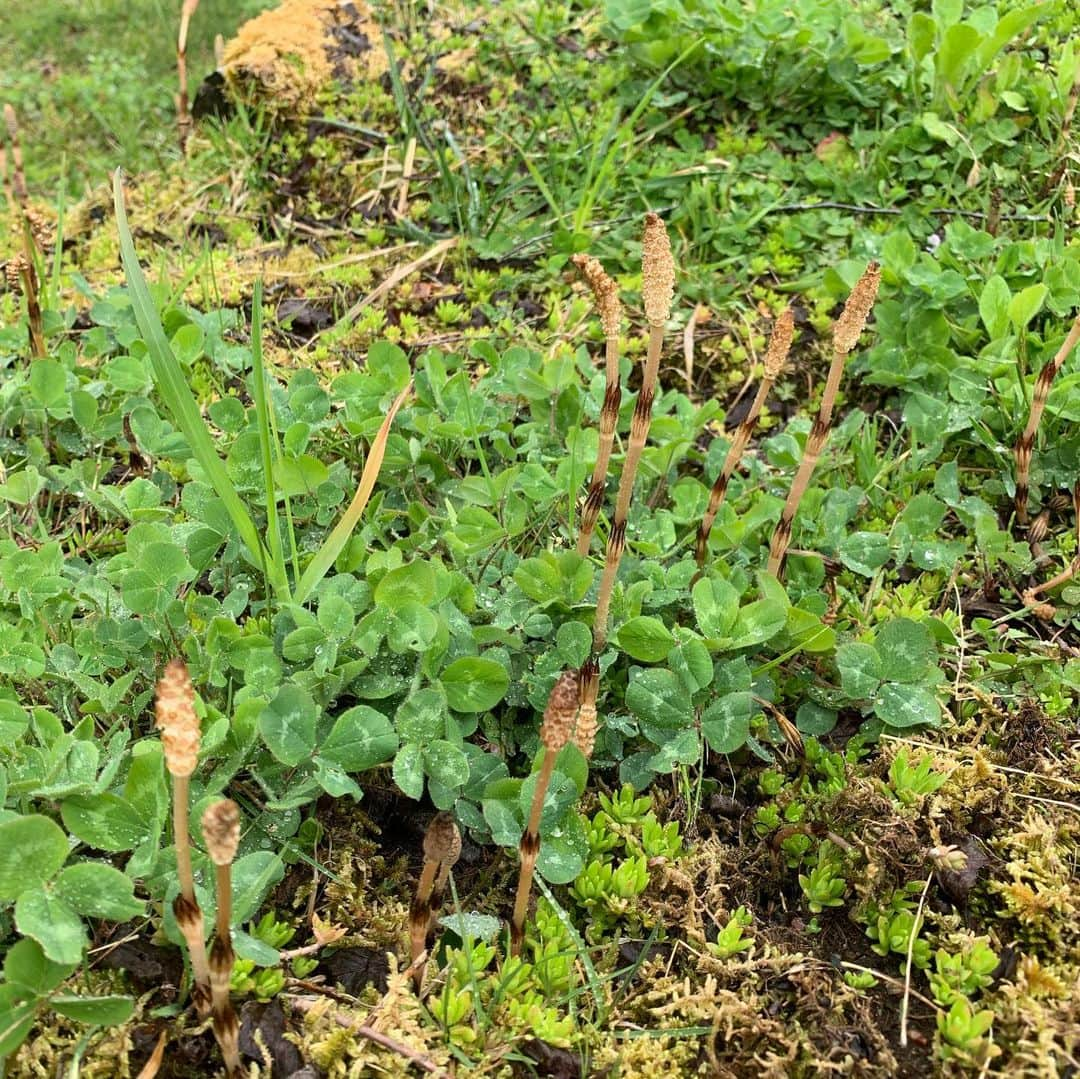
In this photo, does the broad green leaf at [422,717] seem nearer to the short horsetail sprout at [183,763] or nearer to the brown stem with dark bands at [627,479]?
the brown stem with dark bands at [627,479]

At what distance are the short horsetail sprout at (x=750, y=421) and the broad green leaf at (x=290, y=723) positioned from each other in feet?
3.46

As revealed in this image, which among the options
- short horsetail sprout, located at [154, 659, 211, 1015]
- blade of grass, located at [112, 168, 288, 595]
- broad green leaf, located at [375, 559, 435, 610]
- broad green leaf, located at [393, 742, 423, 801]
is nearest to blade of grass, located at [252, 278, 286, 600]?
blade of grass, located at [112, 168, 288, 595]

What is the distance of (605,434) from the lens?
2.03m

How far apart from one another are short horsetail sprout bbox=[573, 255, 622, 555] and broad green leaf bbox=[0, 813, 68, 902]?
45.3 inches

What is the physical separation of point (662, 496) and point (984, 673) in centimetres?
93

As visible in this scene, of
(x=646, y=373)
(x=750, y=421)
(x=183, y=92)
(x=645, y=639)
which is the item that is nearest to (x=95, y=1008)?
(x=645, y=639)

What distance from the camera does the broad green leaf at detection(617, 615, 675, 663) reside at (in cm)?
214

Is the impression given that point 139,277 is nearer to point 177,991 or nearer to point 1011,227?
point 177,991

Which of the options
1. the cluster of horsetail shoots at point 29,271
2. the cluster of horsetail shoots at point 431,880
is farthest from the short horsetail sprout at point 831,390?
the cluster of horsetail shoots at point 29,271

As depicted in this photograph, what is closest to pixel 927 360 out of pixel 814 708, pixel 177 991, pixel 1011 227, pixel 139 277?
pixel 1011 227

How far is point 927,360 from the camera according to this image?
304cm

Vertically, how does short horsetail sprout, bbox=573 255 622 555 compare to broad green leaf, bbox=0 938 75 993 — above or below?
above

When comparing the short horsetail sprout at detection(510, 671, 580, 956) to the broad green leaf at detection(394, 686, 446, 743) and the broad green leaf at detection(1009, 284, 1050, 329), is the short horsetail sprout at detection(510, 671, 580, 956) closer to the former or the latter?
the broad green leaf at detection(394, 686, 446, 743)

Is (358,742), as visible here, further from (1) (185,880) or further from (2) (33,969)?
(2) (33,969)
